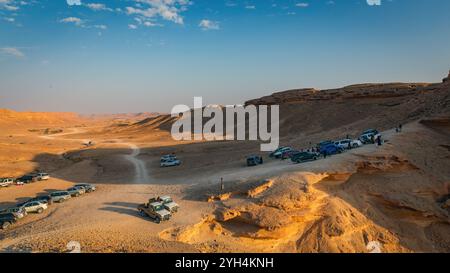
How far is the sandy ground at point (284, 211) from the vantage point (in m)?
18.0

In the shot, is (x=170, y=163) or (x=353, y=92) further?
(x=353, y=92)

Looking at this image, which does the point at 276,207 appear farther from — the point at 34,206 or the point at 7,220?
the point at 7,220

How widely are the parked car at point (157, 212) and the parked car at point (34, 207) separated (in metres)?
8.53

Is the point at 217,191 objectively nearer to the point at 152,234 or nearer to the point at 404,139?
the point at 152,234

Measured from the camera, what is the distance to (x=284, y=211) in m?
20.0

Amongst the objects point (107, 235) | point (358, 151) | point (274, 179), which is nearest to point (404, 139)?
point (358, 151)

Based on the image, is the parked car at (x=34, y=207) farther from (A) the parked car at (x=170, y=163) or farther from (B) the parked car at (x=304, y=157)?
(B) the parked car at (x=304, y=157)

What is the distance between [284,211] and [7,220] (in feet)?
58.5

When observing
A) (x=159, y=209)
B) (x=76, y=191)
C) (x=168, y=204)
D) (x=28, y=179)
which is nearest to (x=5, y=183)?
(x=28, y=179)

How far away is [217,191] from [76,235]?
30.5 ft

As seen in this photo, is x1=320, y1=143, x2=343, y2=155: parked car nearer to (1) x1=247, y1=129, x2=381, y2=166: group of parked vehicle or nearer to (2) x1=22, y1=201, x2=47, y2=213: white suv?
(1) x1=247, y1=129, x2=381, y2=166: group of parked vehicle

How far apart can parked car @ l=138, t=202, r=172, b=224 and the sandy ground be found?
468 millimetres

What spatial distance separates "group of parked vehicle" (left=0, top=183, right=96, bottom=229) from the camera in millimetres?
22294

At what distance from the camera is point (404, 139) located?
1139 inches
